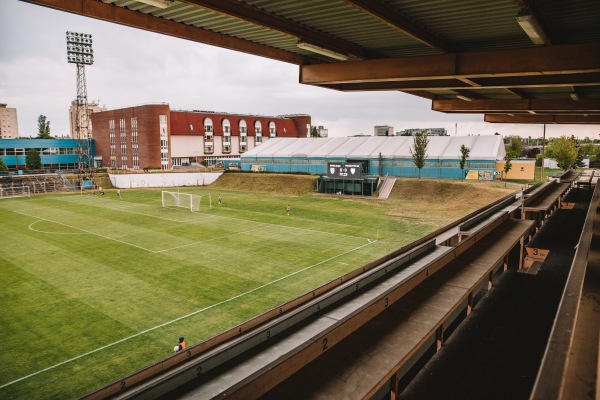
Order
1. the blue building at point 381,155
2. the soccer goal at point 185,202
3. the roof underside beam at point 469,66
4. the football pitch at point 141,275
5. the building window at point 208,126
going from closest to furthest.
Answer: the roof underside beam at point 469,66
the football pitch at point 141,275
the soccer goal at point 185,202
the blue building at point 381,155
the building window at point 208,126

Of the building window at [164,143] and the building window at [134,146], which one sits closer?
the building window at [164,143]

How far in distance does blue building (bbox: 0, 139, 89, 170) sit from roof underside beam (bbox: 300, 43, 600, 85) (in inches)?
3727

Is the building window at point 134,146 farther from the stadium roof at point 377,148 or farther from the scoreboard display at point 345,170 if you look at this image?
the scoreboard display at point 345,170

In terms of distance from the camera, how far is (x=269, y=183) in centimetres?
6178

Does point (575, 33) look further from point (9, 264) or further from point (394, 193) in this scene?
point (394, 193)

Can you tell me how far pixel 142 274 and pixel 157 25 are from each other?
15.3 metres

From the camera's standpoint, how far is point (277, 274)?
20.3 meters

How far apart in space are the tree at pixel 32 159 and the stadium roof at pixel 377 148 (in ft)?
158

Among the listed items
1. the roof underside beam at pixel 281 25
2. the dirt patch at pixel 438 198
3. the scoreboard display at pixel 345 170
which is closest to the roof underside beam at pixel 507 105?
the roof underside beam at pixel 281 25

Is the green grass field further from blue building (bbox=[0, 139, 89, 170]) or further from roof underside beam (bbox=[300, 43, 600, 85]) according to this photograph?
blue building (bbox=[0, 139, 89, 170])

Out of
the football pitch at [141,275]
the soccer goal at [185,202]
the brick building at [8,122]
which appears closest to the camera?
the football pitch at [141,275]

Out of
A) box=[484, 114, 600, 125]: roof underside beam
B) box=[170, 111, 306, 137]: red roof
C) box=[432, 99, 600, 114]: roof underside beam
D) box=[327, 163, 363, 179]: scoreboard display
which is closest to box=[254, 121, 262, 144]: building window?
box=[170, 111, 306, 137]: red roof

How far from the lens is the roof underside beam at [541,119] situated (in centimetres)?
2600

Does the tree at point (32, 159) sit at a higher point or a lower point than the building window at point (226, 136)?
lower
